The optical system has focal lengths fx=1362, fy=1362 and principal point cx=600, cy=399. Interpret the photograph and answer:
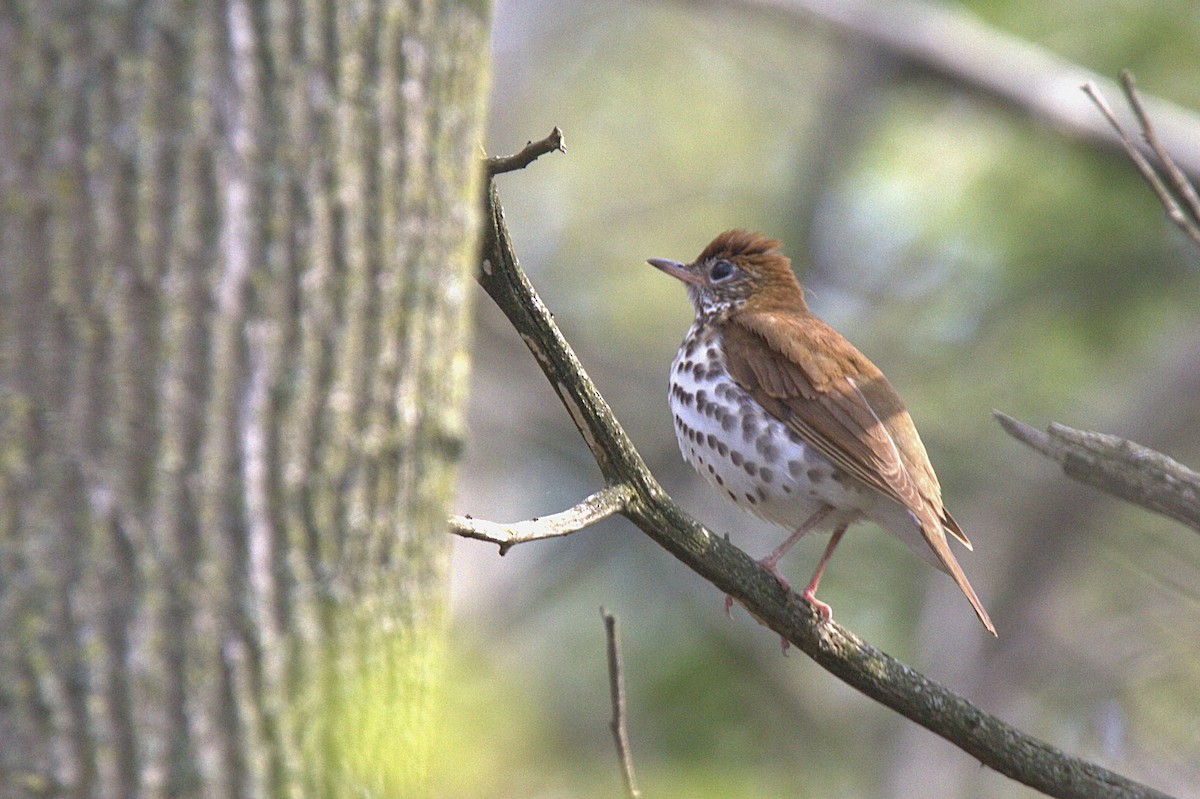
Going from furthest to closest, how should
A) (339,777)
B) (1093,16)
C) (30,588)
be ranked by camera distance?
1. (1093,16)
2. (339,777)
3. (30,588)

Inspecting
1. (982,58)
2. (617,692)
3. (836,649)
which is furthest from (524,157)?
(982,58)

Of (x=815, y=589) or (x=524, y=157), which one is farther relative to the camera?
(x=815, y=589)

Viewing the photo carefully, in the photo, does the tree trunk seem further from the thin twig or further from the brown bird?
the brown bird

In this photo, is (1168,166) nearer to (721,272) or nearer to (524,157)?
(524,157)

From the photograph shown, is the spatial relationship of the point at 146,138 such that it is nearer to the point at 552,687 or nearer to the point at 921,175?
the point at 552,687

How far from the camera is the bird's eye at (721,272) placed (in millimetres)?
5945

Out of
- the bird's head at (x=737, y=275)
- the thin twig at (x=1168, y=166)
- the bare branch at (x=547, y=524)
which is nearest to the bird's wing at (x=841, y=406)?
the bird's head at (x=737, y=275)

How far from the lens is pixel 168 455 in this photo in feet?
6.22

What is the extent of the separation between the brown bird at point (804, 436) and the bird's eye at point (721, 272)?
2.36 feet

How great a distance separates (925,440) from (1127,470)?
20.6ft

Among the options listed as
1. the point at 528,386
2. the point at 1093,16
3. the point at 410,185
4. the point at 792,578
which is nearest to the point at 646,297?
the point at 528,386

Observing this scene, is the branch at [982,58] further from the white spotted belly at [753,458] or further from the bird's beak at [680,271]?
the white spotted belly at [753,458]

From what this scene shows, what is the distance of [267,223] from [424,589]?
600 millimetres

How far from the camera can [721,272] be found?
5953 mm
